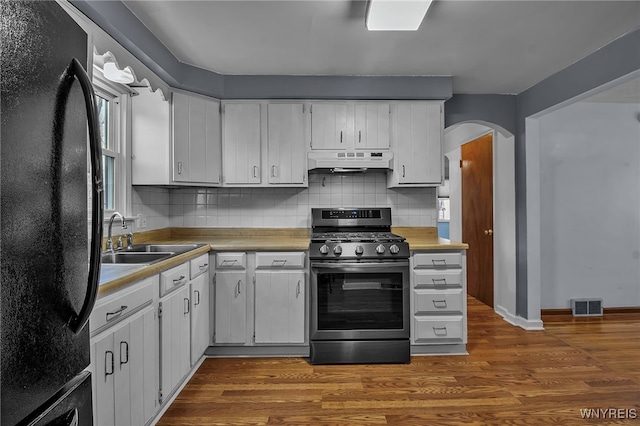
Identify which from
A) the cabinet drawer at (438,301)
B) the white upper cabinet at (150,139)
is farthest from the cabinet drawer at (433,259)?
the white upper cabinet at (150,139)

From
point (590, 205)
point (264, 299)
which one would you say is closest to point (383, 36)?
point (264, 299)

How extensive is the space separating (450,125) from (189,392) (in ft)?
11.0

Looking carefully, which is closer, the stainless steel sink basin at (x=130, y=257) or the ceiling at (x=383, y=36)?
the ceiling at (x=383, y=36)

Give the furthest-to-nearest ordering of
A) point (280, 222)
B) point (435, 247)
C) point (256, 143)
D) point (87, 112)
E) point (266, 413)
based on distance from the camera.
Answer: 1. point (280, 222)
2. point (256, 143)
3. point (435, 247)
4. point (266, 413)
5. point (87, 112)

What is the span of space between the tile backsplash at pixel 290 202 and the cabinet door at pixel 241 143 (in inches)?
12.0

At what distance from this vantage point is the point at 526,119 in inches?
149

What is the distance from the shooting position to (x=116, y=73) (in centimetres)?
260

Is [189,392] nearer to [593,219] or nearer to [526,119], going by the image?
[526,119]

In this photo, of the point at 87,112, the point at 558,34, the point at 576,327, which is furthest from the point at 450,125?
the point at 87,112

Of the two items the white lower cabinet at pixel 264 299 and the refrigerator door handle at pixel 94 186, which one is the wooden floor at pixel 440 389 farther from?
the refrigerator door handle at pixel 94 186

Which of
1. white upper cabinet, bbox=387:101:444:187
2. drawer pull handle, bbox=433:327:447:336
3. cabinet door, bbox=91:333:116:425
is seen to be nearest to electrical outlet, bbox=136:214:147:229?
cabinet door, bbox=91:333:116:425

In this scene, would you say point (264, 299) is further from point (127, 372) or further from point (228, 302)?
point (127, 372)

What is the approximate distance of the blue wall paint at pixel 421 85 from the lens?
2381mm

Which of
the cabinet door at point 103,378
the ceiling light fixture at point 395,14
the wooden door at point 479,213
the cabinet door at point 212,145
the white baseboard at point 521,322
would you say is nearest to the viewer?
the cabinet door at point 103,378
